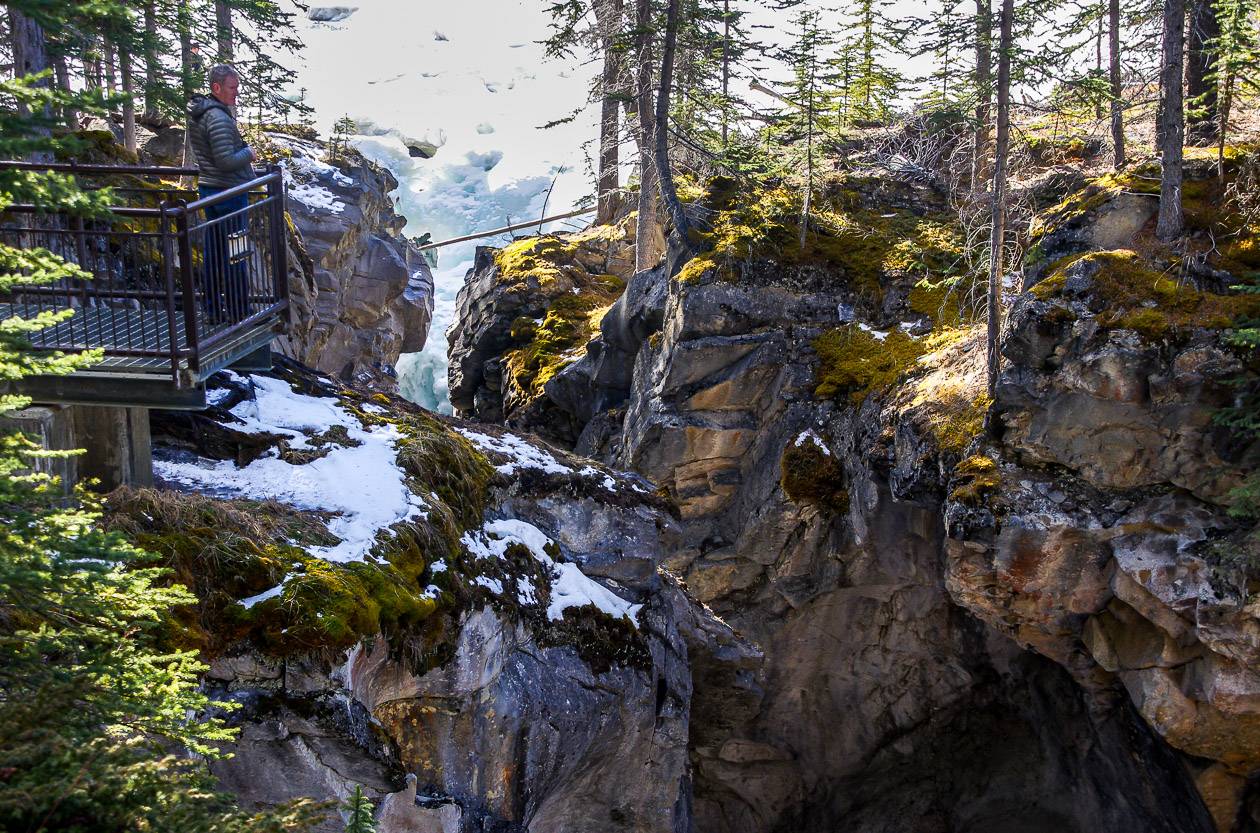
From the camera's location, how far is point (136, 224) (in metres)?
10.1

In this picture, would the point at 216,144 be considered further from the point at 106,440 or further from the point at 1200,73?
the point at 1200,73

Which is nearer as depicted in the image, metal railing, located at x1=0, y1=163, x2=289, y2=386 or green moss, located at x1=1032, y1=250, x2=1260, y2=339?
metal railing, located at x1=0, y1=163, x2=289, y2=386

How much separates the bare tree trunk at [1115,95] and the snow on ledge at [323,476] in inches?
452

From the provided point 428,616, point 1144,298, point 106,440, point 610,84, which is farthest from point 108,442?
point 610,84

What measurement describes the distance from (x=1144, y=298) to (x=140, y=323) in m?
11.7

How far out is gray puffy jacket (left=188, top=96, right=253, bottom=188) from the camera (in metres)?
8.03

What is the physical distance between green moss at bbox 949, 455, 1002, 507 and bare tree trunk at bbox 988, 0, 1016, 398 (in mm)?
968

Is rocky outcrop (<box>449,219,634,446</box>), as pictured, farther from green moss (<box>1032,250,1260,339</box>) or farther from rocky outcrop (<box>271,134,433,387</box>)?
green moss (<box>1032,250,1260,339</box>)

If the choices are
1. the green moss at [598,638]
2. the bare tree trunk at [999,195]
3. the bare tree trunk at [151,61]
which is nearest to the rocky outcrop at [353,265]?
the bare tree trunk at [151,61]

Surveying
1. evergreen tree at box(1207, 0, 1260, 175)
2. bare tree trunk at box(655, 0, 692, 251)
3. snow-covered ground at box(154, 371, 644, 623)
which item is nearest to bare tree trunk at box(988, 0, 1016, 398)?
evergreen tree at box(1207, 0, 1260, 175)

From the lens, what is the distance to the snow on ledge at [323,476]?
7754 mm

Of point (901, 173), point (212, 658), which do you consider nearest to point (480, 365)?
point (901, 173)

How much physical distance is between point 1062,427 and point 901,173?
9.17 m

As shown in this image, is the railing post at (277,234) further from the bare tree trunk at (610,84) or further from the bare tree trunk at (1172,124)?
the bare tree trunk at (1172,124)
